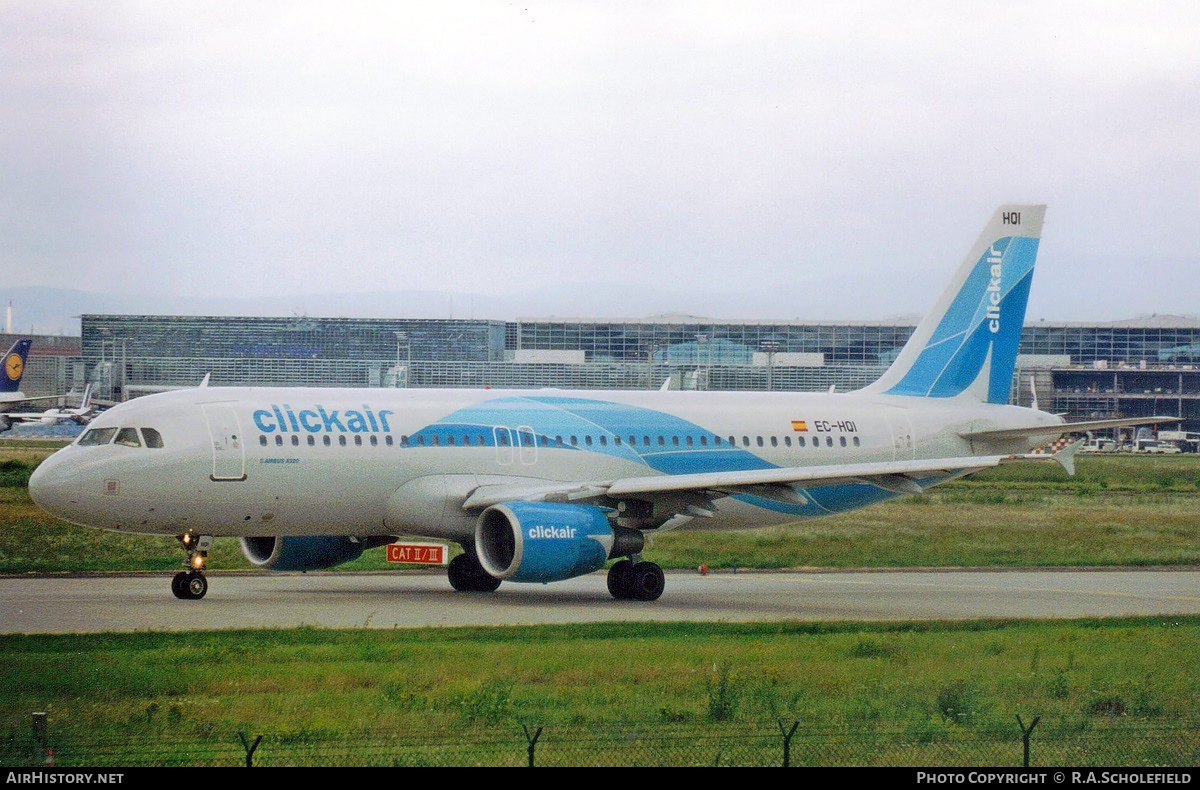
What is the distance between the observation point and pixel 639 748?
14.3m

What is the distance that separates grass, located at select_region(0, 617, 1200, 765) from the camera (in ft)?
53.1

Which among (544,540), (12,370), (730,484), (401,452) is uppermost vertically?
(12,370)

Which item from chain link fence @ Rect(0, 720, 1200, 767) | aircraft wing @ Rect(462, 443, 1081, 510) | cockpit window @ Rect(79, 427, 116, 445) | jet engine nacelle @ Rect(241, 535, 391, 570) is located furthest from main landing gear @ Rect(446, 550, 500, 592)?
chain link fence @ Rect(0, 720, 1200, 767)

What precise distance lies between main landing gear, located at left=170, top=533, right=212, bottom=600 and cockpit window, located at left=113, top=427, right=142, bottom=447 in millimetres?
2101

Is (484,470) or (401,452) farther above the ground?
(401,452)

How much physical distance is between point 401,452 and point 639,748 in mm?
16489

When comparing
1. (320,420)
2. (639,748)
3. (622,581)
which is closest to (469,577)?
(622,581)

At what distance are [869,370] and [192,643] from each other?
9920 cm

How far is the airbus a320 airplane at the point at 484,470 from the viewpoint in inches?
1107

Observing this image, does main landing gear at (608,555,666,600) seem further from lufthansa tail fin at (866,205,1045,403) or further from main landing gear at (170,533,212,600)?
lufthansa tail fin at (866,205,1045,403)

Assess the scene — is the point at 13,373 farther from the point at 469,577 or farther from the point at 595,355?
the point at 469,577

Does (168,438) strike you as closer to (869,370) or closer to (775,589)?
(775,589)

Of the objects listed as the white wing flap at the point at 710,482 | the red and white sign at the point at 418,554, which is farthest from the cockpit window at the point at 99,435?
the white wing flap at the point at 710,482

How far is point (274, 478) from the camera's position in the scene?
28.8 metres
